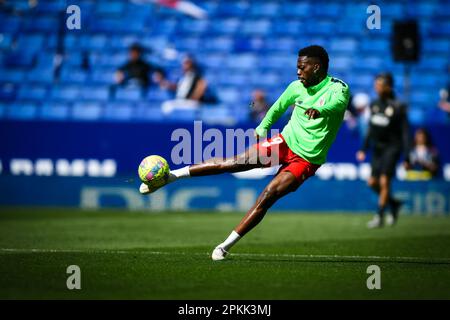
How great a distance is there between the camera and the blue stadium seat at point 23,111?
2222cm

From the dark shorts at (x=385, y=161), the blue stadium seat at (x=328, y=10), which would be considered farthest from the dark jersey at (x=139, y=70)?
the dark shorts at (x=385, y=161)

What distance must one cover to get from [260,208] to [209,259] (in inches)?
33.8

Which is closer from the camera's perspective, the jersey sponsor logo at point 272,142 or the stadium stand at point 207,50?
the jersey sponsor logo at point 272,142

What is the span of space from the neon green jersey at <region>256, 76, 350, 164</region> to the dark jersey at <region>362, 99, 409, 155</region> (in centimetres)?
615

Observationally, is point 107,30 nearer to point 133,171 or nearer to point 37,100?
point 37,100

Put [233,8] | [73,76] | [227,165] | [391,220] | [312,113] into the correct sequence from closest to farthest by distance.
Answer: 1. [312,113]
2. [227,165]
3. [391,220]
4. [73,76]
5. [233,8]

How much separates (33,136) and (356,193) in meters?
7.30

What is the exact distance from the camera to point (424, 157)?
19219 millimetres

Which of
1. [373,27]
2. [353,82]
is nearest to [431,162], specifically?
[353,82]

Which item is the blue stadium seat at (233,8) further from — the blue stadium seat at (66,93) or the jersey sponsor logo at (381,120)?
the jersey sponsor logo at (381,120)

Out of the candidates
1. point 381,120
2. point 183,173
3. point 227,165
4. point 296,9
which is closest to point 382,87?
point 381,120

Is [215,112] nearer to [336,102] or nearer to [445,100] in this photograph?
[445,100]

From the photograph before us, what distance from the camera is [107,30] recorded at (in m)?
24.4

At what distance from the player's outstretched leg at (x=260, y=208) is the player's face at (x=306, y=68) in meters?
1.06
